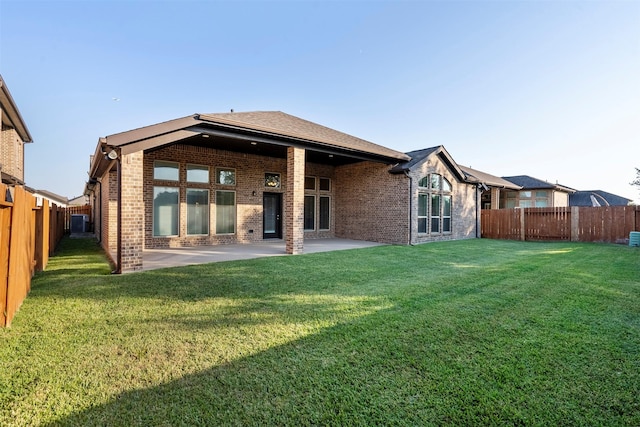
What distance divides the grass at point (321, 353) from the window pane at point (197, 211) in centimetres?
540

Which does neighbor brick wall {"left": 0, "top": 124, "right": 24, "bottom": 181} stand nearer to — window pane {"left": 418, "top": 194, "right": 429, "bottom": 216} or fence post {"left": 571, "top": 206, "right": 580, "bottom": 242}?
window pane {"left": 418, "top": 194, "right": 429, "bottom": 216}

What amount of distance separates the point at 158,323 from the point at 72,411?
1593 millimetres

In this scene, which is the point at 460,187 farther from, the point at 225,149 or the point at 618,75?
the point at 225,149

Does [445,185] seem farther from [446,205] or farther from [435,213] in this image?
[435,213]

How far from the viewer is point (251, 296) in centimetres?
466

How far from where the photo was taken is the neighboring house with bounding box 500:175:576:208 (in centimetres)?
2391

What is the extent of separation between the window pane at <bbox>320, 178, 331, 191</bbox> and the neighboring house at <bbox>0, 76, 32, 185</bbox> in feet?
43.1

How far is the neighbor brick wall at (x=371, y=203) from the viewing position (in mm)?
12109

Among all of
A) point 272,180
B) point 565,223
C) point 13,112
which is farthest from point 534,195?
point 13,112

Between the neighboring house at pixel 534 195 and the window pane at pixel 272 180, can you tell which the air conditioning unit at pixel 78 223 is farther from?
the neighboring house at pixel 534 195

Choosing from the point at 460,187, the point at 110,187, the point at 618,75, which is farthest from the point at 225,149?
the point at 618,75

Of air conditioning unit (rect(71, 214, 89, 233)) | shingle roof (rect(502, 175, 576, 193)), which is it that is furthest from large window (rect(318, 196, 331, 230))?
shingle roof (rect(502, 175, 576, 193))

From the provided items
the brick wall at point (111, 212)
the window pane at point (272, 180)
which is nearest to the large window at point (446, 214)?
the window pane at point (272, 180)

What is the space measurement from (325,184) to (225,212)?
529cm
